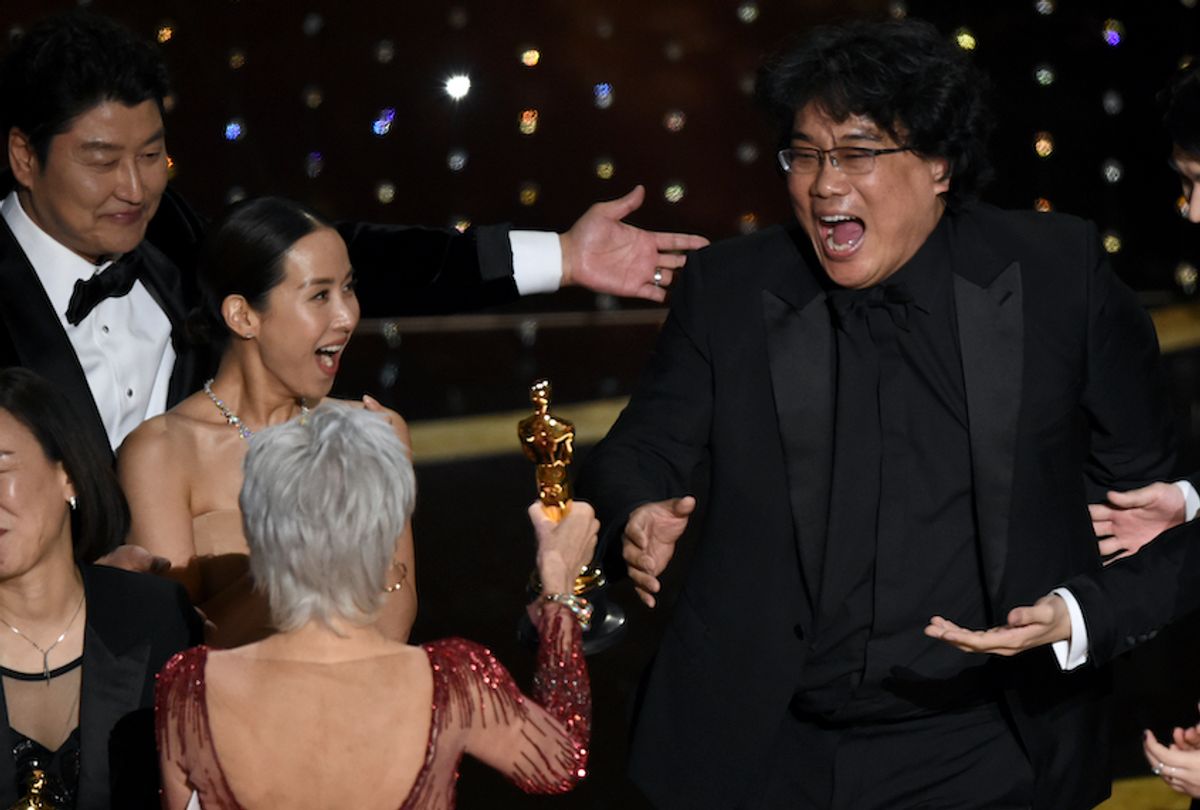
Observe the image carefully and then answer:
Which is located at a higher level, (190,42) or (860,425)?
(190,42)

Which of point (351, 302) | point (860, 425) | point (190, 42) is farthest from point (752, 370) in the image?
point (190, 42)

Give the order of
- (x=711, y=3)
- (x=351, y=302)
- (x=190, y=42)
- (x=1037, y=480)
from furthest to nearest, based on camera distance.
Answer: (x=711, y=3)
(x=190, y=42)
(x=351, y=302)
(x=1037, y=480)

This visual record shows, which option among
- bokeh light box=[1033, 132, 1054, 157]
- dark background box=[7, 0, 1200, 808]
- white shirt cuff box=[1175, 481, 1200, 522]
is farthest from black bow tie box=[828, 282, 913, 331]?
bokeh light box=[1033, 132, 1054, 157]

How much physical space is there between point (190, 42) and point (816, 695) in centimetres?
621

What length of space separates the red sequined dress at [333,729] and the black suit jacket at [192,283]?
95 cm

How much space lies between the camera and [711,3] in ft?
29.5

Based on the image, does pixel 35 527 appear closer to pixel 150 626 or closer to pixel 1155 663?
pixel 150 626

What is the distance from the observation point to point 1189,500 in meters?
3.07

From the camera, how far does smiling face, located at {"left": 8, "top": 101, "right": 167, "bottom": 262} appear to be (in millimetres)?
3420

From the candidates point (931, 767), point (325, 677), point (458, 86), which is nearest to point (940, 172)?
point (931, 767)

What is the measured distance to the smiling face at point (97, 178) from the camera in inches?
135

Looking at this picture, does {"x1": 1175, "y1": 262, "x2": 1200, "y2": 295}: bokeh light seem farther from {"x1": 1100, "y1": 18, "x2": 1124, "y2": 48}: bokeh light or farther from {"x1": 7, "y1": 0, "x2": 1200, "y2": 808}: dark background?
{"x1": 1100, "y1": 18, "x2": 1124, "y2": 48}: bokeh light

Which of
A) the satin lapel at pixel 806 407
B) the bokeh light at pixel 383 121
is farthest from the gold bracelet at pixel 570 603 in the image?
the bokeh light at pixel 383 121

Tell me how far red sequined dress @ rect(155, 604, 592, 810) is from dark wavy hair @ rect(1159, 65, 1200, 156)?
4.35ft
